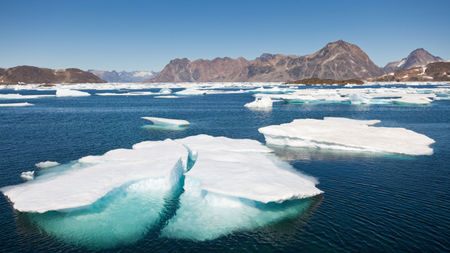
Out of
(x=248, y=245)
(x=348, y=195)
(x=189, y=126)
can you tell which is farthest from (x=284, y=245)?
(x=189, y=126)

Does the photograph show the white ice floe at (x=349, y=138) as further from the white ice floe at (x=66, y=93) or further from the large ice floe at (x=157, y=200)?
the white ice floe at (x=66, y=93)

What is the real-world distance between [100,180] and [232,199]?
545 centimetres

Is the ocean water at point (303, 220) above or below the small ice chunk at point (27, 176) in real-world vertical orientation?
below

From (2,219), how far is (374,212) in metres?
13.8

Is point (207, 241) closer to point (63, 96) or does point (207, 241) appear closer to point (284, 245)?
point (284, 245)

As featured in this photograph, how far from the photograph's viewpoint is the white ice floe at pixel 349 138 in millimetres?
18797

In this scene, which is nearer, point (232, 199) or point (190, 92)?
point (232, 199)

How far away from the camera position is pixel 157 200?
453 inches

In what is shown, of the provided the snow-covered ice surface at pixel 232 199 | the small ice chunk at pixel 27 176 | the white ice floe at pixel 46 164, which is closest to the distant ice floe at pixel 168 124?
the white ice floe at pixel 46 164

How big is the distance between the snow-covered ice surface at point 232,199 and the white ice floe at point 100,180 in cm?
126

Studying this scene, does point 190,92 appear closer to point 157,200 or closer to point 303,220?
point 157,200

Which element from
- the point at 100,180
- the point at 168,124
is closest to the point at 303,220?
the point at 100,180

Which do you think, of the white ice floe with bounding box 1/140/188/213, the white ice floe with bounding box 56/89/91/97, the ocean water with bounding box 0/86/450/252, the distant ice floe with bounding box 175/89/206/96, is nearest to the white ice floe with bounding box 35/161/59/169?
the ocean water with bounding box 0/86/450/252

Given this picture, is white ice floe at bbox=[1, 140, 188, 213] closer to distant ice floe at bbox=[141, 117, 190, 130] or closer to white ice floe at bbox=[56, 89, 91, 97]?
distant ice floe at bbox=[141, 117, 190, 130]
